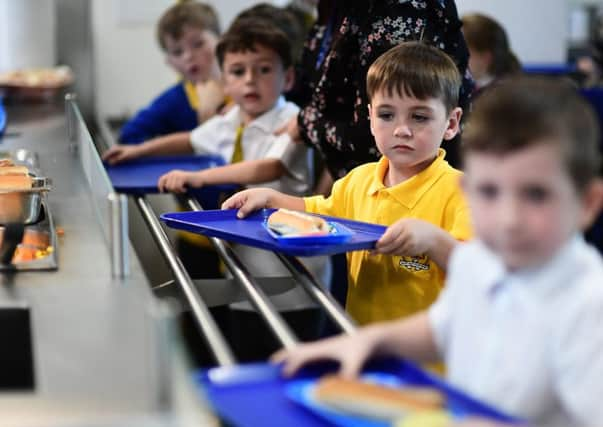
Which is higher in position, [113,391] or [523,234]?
[523,234]

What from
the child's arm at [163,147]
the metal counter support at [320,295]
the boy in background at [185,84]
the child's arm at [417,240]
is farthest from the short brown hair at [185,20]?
the child's arm at [417,240]

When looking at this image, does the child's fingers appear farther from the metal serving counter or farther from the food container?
the food container

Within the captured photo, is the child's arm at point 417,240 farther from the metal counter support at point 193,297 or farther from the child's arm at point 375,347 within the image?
the child's arm at point 375,347

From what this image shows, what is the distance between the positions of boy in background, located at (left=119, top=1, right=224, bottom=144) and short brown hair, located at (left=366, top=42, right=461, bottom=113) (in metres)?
1.86

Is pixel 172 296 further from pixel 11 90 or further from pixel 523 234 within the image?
pixel 11 90

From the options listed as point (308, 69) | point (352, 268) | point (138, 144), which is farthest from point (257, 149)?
point (352, 268)

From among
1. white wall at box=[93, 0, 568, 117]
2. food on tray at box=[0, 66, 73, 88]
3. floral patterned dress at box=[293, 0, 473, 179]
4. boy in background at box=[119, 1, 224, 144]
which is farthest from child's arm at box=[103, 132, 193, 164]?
white wall at box=[93, 0, 568, 117]

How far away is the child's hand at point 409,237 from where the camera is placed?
186 centimetres

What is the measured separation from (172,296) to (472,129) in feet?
4.67

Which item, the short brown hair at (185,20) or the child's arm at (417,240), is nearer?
the child's arm at (417,240)

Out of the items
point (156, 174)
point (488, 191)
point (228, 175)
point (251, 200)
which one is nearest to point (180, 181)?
point (228, 175)

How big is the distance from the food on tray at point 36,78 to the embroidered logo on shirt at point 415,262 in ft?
10.0

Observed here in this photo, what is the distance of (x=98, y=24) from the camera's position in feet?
19.0

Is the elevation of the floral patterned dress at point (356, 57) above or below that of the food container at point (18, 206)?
above
